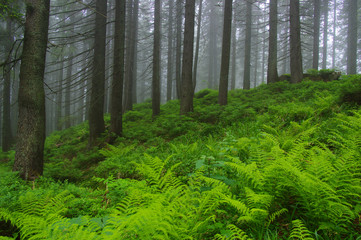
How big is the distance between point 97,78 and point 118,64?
1.21 meters

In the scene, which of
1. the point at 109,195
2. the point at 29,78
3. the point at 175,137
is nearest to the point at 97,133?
the point at 175,137

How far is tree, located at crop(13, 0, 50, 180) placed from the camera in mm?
4613

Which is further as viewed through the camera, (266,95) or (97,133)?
(266,95)

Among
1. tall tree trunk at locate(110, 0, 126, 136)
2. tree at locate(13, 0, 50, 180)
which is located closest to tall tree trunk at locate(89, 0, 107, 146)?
tall tree trunk at locate(110, 0, 126, 136)

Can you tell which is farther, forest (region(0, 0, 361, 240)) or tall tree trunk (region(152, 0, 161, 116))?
tall tree trunk (region(152, 0, 161, 116))

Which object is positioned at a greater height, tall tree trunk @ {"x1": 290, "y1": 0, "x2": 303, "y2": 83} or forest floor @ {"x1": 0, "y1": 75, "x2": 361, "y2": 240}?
tall tree trunk @ {"x1": 290, "y1": 0, "x2": 303, "y2": 83}

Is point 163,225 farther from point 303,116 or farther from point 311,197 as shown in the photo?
point 303,116

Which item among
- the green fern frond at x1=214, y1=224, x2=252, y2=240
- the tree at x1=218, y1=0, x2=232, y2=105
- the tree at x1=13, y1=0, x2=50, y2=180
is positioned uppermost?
the tree at x1=218, y1=0, x2=232, y2=105

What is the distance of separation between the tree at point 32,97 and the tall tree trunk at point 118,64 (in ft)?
10.9

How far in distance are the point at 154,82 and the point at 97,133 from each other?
5.07m

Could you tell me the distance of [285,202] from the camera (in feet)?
7.04

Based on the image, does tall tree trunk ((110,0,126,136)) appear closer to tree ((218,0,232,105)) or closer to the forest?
the forest

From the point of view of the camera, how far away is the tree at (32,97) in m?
4.61

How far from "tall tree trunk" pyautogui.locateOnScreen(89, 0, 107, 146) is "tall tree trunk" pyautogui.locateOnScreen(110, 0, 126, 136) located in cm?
67
